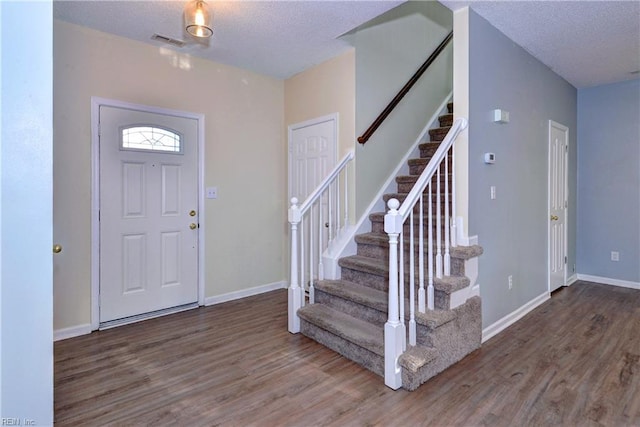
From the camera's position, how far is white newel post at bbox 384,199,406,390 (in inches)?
85.5

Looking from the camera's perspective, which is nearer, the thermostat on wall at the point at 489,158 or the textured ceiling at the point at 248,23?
the textured ceiling at the point at 248,23

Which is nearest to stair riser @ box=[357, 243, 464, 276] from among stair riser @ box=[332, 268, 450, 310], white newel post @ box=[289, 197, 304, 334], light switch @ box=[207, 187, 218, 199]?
stair riser @ box=[332, 268, 450, 310]

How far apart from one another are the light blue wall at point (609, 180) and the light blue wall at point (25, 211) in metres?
5.56

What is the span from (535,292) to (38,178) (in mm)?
4068

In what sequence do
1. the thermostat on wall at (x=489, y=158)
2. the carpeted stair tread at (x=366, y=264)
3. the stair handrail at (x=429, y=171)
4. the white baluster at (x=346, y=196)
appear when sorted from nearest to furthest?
the stair handrail at (x=429, y=171) → the thermostat on wall at (x=489, y=158) → the carpeted stair tread at (x=366, y=264) → the white baluster at (x=346, y=196)

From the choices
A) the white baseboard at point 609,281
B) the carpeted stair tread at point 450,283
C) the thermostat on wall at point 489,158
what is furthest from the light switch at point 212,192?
Answer: the white baseboard at point 609,281

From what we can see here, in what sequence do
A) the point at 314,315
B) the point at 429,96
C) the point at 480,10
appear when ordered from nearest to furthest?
the point at 480,10 → the point at 314,315 → the point at 429,96

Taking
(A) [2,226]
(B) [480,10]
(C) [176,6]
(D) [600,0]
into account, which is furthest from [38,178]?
(D) [600,0]

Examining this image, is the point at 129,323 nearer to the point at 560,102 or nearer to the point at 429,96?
the point at 429,96

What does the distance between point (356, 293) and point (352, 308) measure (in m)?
0.13

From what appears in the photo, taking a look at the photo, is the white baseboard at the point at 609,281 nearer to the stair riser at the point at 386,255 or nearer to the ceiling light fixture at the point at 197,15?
the stair riser at the point at 386,255

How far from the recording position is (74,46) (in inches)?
115

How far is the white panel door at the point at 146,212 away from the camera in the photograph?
3.14 meters

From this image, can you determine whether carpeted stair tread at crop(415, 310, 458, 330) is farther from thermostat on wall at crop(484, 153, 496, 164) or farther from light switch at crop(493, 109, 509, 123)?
light switch at crop(493, 109, 509, 123)
